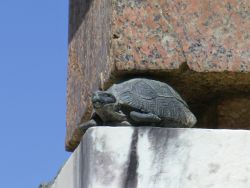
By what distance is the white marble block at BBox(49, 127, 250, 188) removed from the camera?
386cm

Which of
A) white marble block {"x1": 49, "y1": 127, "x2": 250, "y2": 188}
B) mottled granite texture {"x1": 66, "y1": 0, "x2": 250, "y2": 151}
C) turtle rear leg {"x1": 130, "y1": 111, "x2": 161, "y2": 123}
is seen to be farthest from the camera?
mottled granite texture {"x1": 66, "y1": 0, "x2": 250, "y2": 151}

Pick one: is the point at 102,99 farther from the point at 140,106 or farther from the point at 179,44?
the point at 179,44

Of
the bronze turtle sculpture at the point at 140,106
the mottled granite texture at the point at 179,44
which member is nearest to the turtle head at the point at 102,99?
the bronze turtle sculpture at the point at 140,106

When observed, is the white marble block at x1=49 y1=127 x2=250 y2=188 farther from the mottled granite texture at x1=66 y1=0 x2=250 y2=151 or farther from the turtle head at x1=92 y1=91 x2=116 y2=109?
the mottled granite texture at x1=66 y1=0 x2=250 y2=151

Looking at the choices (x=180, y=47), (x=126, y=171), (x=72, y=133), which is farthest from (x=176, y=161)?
(x=72, y=133)

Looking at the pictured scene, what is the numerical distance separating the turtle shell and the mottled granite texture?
0.23 feet

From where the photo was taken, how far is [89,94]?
450cm

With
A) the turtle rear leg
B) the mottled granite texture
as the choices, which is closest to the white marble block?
the turtle rear leg

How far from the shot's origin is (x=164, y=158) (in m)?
3.90

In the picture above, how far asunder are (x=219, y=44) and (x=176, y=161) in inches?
19.9

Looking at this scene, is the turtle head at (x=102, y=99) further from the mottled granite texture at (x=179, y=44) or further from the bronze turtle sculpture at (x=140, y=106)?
the mottled granite texture at (x=179, y=44)

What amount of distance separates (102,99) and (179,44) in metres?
0.34

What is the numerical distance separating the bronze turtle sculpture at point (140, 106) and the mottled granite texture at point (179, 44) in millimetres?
81

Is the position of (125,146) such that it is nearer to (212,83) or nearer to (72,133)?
(212,83)
